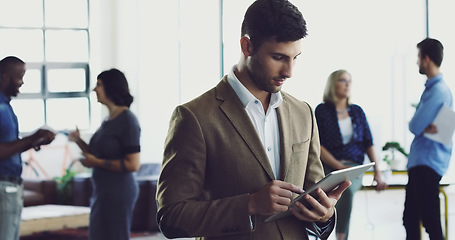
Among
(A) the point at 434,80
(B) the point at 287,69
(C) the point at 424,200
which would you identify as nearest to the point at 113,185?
(C) the point at 424,200

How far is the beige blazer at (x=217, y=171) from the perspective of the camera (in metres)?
1.78

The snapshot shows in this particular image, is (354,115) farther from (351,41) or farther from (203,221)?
(351,41)

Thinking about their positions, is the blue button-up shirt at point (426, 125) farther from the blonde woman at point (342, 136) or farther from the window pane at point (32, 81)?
the window pane at point (32, 81)

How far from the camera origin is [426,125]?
181 inches

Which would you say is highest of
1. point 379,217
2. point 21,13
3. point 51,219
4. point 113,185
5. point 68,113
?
point 21,13

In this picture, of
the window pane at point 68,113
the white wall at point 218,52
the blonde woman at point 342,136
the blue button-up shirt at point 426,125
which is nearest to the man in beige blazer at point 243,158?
the blue button-up shirt at point 426,125

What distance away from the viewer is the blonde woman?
4875 millimetres

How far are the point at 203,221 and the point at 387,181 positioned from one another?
3743 millimetres

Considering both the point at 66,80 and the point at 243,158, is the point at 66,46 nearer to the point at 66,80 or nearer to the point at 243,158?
the point at 66,80

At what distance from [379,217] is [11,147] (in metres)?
5.27

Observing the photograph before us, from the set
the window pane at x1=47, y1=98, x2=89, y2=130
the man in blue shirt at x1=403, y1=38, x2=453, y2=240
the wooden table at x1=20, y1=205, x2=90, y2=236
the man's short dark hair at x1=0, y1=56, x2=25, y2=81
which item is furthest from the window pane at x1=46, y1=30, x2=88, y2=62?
the man in blue shirt at x1=403, y1=38, x2=453, y2=240

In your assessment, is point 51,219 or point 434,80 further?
point 51,219

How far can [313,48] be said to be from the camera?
9094 mm

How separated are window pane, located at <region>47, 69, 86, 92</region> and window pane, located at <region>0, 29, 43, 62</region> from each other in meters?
0.29
